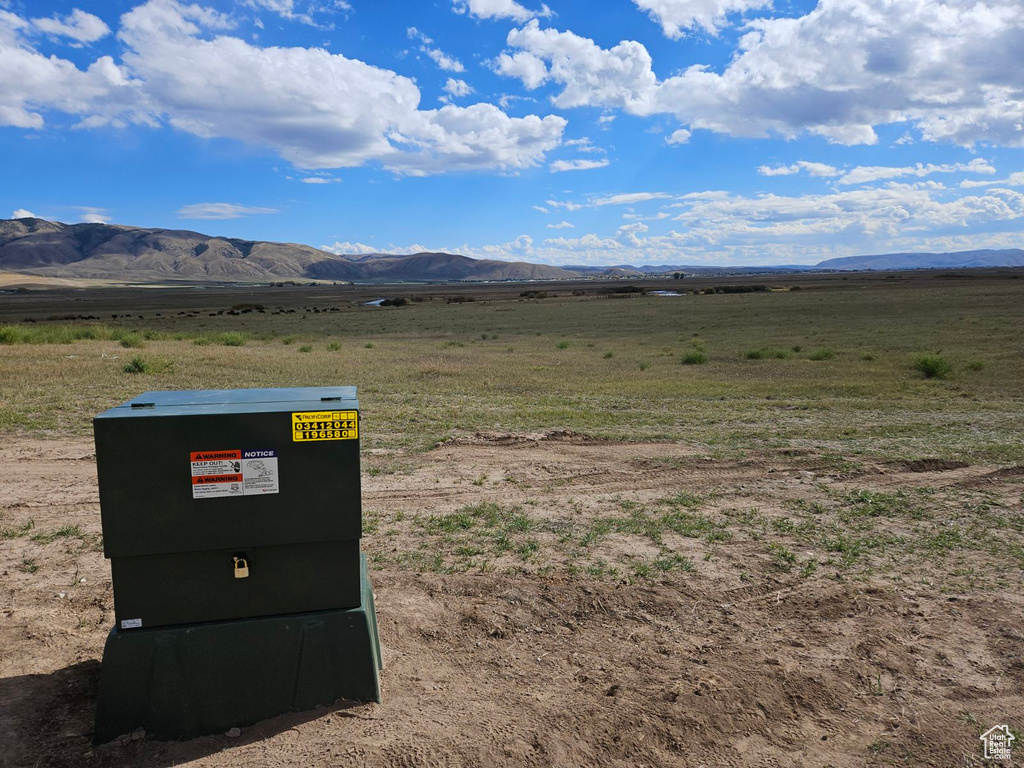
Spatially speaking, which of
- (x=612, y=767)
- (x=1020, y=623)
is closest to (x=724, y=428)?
(x=1020, y=623)

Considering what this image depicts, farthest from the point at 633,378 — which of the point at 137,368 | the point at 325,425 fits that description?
the point at 325,425

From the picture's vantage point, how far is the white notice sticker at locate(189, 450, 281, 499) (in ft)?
11.1

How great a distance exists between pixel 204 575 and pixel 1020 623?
17.5 feet

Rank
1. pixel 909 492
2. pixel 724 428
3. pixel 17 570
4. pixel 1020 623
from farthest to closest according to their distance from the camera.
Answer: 1. pixel 724 428
2. pixel 909 492
3. pixel 17 570
4. pixel 1020 623

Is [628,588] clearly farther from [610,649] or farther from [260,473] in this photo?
[260,473]

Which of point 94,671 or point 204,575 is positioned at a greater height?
point 204,575

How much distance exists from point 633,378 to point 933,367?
9279 mm

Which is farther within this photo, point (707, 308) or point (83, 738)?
point (707, 308)

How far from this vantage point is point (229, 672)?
3574mm

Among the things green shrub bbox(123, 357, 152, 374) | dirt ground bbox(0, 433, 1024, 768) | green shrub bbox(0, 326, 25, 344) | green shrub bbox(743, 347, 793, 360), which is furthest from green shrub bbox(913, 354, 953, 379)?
green shrub bbox(0, 326, 25, 344)

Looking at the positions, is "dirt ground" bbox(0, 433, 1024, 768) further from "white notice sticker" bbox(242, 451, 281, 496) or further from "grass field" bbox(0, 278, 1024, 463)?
"grass field" bbox(0, 278, 1024, 463)

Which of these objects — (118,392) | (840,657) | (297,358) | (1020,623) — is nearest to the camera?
(840,657)

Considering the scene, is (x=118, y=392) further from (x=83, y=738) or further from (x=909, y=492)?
(x=909, y=492)

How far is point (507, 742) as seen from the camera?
3.50 m
